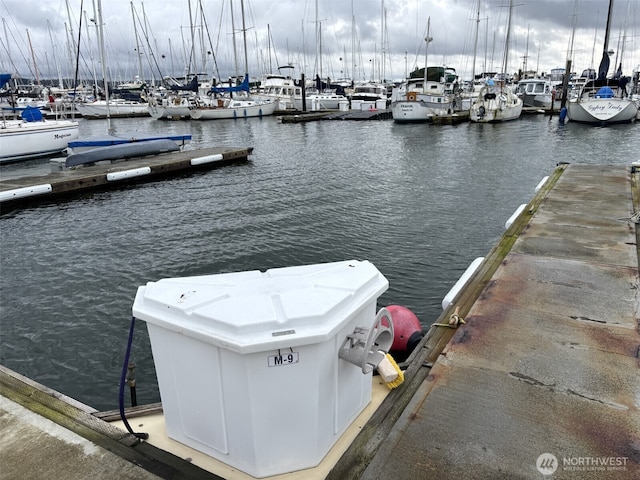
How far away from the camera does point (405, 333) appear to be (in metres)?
4.96

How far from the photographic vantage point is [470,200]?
1368 centimetres

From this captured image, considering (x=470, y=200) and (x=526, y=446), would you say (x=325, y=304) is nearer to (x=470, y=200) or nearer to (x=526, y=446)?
(x=526, y=446)

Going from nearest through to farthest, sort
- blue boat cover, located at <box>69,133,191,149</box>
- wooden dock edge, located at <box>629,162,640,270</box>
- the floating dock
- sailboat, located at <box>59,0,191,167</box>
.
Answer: wooden dock edge, located at <box>629,162,640,270</box> → the floating dock → sailboat, located at <box>59,0,191,167</box> → blue boat cover, located at <box>69,133,191,149</box>

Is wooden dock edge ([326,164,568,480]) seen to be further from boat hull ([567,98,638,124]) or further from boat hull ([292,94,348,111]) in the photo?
boat hull ([292,94,348,111])

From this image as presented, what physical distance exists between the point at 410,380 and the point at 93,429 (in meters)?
2.29

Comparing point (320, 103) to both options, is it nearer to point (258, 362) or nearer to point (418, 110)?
point (418, 110)

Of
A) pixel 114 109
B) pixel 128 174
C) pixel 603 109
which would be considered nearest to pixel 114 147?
pixel 128 174

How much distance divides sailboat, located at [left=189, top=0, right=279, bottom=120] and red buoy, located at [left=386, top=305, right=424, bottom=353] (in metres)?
46.1

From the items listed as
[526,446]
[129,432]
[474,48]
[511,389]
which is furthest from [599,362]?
[474,48]

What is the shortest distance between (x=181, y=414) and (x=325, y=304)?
115cm

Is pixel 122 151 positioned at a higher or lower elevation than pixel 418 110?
lower

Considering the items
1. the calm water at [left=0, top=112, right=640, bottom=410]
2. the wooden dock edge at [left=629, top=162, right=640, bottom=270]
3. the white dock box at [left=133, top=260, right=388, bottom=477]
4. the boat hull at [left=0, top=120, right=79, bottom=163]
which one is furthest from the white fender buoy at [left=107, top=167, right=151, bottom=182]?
the wooden dock edge at [left=629, top=162, right=640, bottom=270]

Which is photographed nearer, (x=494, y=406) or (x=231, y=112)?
(x=494, y=406)

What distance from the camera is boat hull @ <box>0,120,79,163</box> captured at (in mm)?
20398
